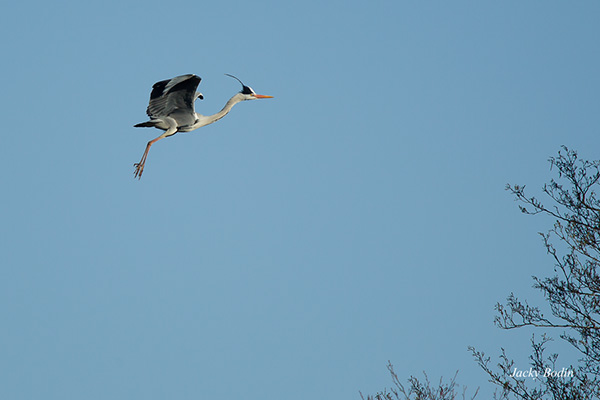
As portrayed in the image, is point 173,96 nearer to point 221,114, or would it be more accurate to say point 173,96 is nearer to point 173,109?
point 173,109

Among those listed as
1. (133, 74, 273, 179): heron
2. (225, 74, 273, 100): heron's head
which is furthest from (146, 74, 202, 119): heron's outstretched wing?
(225, 74, 273, 100): heron's head

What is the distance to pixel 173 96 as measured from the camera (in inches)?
663

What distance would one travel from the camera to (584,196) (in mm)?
10891

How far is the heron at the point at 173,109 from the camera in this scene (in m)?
16.4

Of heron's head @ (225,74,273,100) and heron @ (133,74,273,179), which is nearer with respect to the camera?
heron @ (133,74,273,179)

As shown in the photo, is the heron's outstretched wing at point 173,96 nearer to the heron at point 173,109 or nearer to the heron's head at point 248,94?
the heron at point 173,109

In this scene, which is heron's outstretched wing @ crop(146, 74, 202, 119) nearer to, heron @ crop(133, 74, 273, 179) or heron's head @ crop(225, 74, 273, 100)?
heron @ crop(133, 74, 273, 179)

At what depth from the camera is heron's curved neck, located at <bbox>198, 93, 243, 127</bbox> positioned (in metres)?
17.7

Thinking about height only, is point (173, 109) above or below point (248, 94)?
below

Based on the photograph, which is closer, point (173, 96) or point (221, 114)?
point (173, 96)

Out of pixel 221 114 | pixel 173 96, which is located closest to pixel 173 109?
pixel 173 96

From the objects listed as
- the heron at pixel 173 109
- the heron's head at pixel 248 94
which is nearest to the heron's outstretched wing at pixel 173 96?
the heron at pixel 173 109

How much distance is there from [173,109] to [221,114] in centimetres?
133

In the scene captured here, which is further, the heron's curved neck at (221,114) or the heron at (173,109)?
the heron's curved neck at (221,114)
